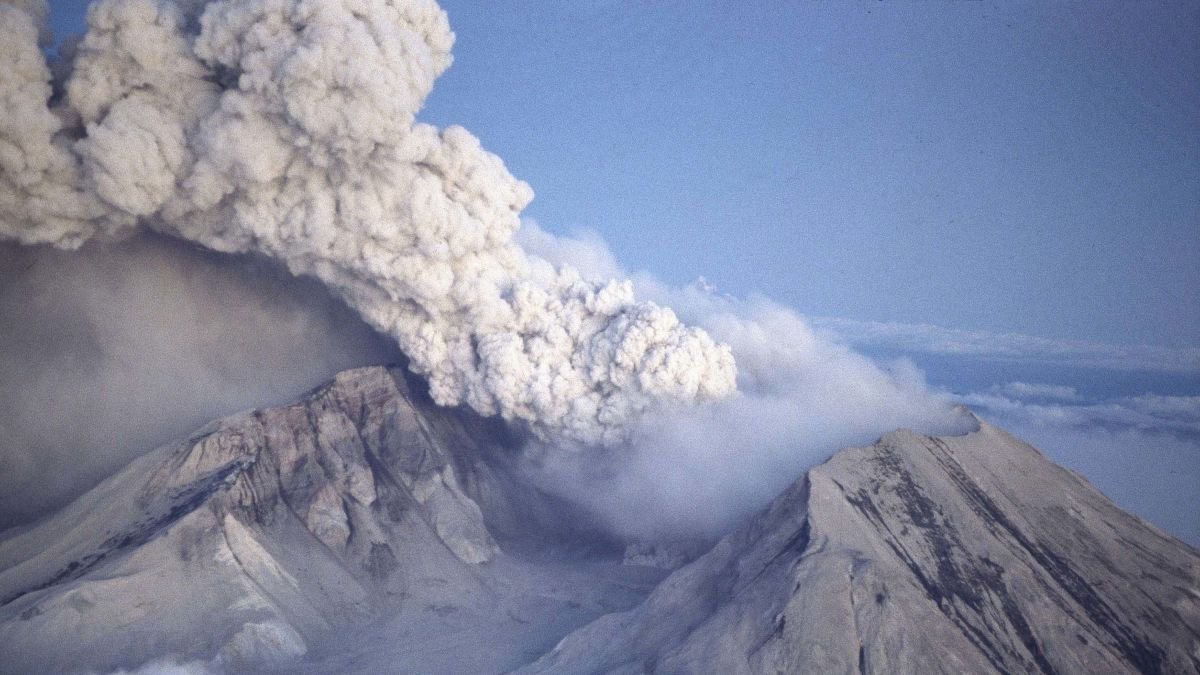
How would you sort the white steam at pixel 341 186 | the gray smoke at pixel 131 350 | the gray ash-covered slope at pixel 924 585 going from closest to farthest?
the gray ash-covered slope at pixel 924 585, the white steam at pixel 341 186, the gray smoke at pixel 131 350

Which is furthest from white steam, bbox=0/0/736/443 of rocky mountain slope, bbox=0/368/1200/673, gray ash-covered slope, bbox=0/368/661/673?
rocky mountain slope, bbox=0/368/1200/673

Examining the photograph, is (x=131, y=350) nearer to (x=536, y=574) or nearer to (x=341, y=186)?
(x=341, y=186)

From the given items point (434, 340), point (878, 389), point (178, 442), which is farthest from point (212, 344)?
point (878, 389)

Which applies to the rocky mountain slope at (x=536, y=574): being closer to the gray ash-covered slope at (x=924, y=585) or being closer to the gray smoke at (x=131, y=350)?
the gray ash-covered slope at (x=924, y=585)

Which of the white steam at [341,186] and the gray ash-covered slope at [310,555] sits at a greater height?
the white steam at [341,186]

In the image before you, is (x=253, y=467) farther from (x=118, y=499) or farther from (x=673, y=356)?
(x=673, y=356)

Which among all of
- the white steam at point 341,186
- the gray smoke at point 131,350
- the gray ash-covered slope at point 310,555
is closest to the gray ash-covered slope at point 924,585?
the gray ash-covered slope at point 310,555

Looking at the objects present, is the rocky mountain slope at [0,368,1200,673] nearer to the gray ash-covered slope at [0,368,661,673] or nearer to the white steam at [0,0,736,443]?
the gray ash-covered slope at [0,368,661,673]
